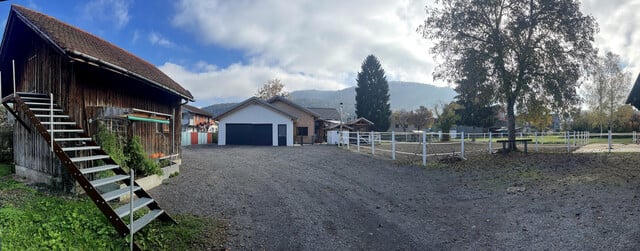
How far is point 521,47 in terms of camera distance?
1622 cm

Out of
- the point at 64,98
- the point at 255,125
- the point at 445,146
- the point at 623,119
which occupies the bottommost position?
the point at 445,146

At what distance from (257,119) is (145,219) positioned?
76.2 feet

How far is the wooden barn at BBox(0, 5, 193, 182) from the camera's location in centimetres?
676

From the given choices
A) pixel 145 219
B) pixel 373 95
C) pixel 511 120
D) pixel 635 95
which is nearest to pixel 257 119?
pixel 511 120

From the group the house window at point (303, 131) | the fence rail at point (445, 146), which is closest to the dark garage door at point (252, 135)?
the house window at point (303, 131)

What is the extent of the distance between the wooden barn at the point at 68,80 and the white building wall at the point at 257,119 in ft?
58.0

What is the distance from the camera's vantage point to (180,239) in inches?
183

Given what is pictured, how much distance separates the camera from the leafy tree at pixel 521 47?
615 inches

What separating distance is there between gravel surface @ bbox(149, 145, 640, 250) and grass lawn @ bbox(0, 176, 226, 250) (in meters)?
0.45

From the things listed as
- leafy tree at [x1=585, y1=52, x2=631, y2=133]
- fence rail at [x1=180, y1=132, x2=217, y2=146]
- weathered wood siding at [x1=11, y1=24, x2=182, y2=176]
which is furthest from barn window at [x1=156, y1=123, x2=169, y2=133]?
leafy tree at [x1=585, y1=52, x2=631, y2=133]

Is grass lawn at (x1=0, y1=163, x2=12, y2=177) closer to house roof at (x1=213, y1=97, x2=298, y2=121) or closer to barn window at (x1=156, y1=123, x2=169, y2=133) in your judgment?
barn window at (x1=156, y1=123, x2=169, y2=133)

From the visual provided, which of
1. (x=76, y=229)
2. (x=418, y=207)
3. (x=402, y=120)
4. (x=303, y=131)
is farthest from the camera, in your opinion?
(x=402, y=120)

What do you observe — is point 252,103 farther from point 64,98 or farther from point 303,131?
point 64,98

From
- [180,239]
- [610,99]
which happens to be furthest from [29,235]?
[610,99]
